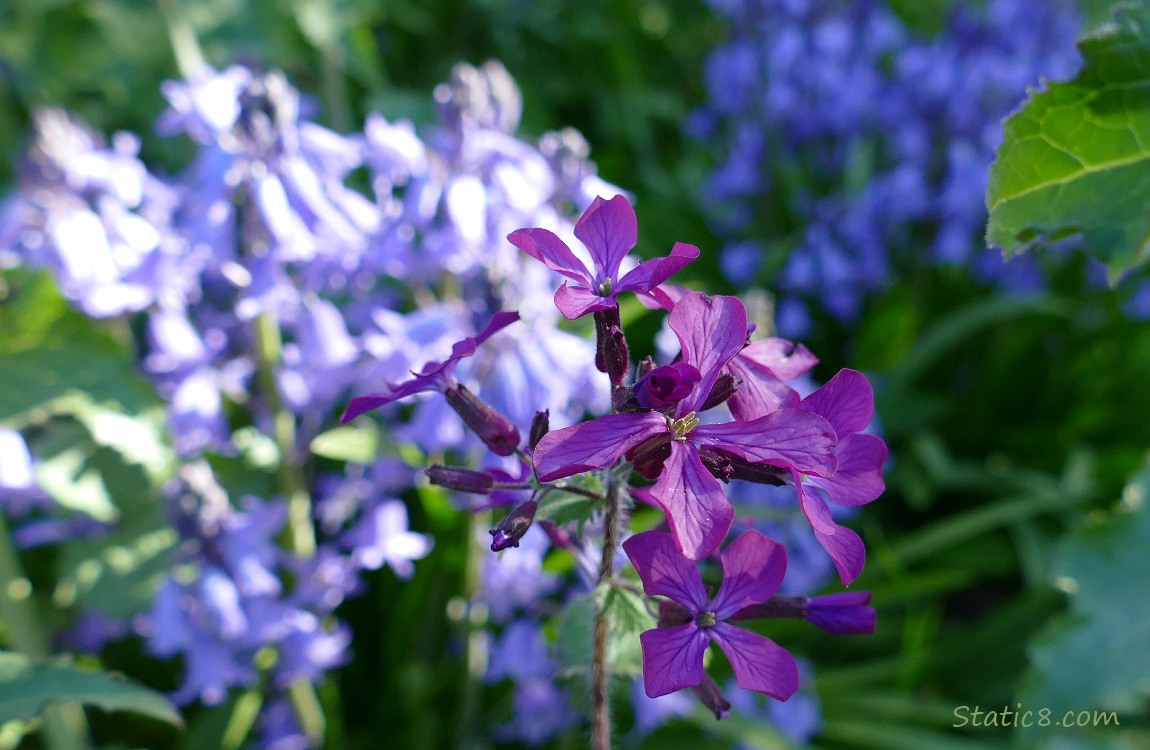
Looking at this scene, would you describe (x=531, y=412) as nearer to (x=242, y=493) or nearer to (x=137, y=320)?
(x=242, y=493)

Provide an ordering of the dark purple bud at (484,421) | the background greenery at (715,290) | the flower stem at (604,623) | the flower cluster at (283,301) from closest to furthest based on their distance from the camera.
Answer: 1. the flower stem at (604,623)
2. the dark purple bud at (484,421)
3. the flower cluster at (283,301)
4. the background greenery at (715,290)

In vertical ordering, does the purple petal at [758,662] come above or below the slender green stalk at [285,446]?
below

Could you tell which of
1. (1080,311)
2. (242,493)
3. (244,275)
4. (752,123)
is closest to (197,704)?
(242,493)

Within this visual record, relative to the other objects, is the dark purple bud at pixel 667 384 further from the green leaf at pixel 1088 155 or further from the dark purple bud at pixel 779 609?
the green leaf at pixel 1088 155

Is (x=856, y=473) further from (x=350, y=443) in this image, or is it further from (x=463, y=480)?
(x=350, y=443)

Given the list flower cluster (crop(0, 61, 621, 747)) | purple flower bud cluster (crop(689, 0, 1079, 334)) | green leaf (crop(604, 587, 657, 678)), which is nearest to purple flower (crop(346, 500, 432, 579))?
flower cluster (crop(0, 61, 621, 747))

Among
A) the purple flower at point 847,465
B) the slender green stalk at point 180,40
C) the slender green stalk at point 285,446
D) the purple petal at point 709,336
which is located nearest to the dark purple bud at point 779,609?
the purple flower at point 847,465
